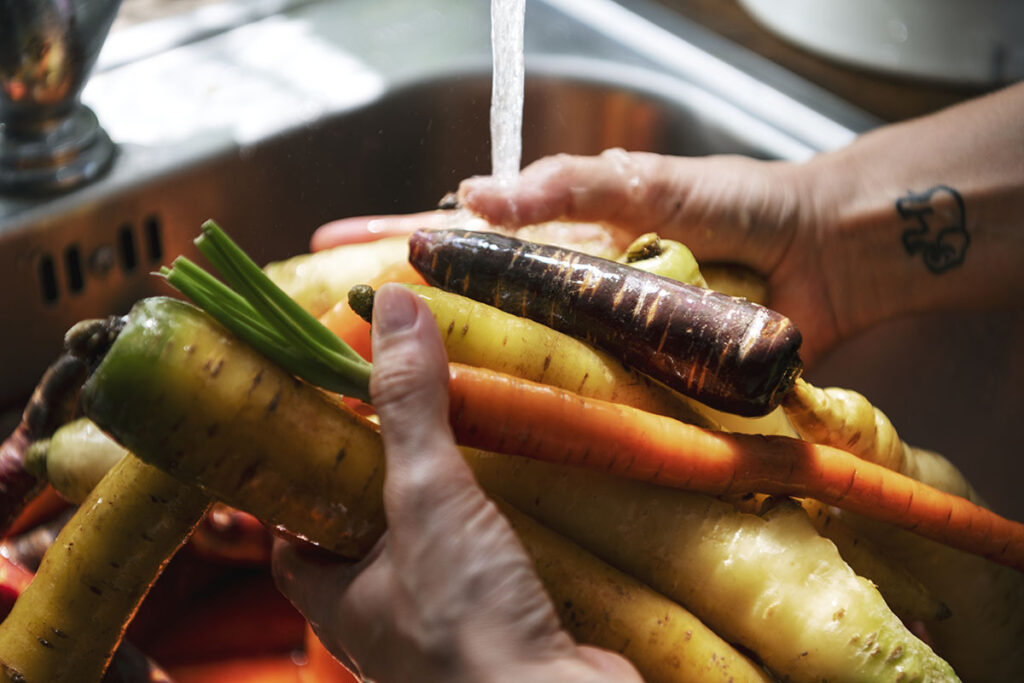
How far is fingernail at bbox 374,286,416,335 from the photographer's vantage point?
0.57 m

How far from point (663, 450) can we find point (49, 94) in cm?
88

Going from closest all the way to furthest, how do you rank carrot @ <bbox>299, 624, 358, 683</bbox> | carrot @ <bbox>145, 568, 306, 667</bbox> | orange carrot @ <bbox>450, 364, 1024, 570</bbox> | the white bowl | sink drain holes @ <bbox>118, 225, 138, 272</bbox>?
orange carrot @ <bbox>450, 364, 1024, 570</bbox>
carrot @ <bbox>299, 624, 358, 683</bbox>
carrot @ <bbox>145, 568, 306, 667</bbox>
sink drain holes @ <bbox>118, 225, 138, 272</bbox>
the white bowl

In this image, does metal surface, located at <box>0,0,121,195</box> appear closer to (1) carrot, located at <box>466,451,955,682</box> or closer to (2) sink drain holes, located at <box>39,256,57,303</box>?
(2) sink drain holes, located at <box>39,256,57,303</box>

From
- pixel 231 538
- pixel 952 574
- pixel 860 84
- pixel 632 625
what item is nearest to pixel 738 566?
pixel 632 625

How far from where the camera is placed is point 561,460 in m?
0.69

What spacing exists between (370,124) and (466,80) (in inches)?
6.6

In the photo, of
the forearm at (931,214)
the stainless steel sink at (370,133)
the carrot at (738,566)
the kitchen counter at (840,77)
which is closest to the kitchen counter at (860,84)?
the kitchen counter at (840,77)

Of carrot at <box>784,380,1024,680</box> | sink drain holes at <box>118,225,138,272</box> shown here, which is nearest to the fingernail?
carrot at <box>784,380,1024,680</box>

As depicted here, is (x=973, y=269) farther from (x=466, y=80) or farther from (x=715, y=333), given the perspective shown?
(x=466, y=80)

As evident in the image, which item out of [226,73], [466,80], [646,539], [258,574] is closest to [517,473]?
[646,539]

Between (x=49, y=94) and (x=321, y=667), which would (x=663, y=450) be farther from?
(x=49, y=94)

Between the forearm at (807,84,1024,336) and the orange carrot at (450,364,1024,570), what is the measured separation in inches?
18.0

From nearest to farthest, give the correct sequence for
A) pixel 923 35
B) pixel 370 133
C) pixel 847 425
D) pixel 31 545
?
pixel 847 425, pixel 31 545, pixel 370 133, pixel 923 35

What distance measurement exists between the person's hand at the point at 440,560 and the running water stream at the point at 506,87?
485 mm
